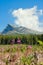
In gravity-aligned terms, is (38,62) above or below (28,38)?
below

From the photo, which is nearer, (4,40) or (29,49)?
(29,49)

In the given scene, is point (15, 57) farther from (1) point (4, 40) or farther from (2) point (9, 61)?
(1) point (4, 40)

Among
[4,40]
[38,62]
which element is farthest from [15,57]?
[4,40]

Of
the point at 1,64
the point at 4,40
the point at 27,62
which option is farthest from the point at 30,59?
the point at 4,40

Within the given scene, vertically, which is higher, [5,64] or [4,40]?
[4,40]

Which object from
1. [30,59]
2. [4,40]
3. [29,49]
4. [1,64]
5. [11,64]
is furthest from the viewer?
[4,40]

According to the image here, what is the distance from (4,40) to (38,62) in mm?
64113

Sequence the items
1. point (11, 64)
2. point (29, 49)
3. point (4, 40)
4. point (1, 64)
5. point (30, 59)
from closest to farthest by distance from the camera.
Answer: point (1, 64)
point (11, 64)
point (30, 59)
point (29, 49)
point (4, 40)

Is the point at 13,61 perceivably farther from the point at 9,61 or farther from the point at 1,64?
the point at 1,64

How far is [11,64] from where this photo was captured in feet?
19.3

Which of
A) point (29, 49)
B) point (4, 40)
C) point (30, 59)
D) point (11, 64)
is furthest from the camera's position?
point (4, 40)

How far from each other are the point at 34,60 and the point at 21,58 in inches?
28.7

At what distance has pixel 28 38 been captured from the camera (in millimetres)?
72625

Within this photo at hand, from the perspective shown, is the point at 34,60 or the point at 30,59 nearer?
the point at 34,60
